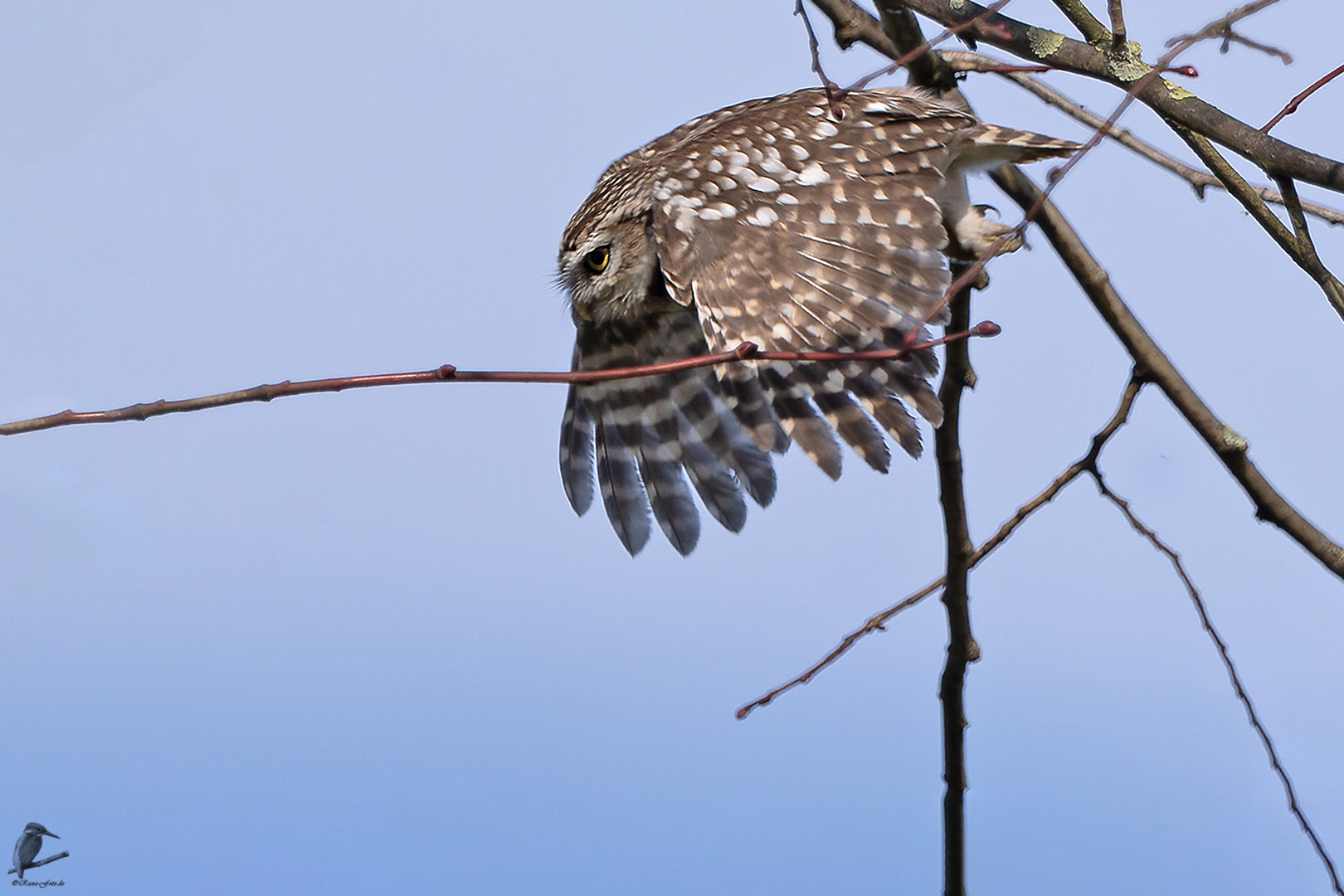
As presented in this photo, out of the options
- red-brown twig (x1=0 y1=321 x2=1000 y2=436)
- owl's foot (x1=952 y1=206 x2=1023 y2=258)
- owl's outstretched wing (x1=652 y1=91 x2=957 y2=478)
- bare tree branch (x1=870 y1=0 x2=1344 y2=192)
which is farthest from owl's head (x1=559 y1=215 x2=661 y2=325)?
red-brown twig (x1=0 y1=321 x2=1000 y2=436)

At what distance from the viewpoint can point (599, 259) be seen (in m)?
2.24

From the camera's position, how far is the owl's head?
2.19m

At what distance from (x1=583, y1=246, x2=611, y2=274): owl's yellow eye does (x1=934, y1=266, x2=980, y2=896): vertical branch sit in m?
0.61

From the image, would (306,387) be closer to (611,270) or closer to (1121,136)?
(611,270)

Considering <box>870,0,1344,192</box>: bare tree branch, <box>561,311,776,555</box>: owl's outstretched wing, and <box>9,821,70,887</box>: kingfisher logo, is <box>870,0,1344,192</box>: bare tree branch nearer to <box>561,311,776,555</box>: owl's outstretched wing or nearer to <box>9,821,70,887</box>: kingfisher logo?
<box>561,311,776,555</box>: owl's outstretched wing

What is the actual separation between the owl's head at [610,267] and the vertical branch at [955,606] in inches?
21.9

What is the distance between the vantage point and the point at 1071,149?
6.38ft

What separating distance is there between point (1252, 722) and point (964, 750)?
49 centimetres

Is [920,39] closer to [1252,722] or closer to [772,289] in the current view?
[772,289]

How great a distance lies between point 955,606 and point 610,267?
0.85m

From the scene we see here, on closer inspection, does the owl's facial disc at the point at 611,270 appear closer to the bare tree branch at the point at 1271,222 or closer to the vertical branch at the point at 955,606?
the vertical branch at the point at 955,606

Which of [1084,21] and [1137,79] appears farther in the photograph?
[1084,21]

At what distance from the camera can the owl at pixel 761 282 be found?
69.3 inches

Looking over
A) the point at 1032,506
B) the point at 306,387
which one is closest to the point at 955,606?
the point at 1032,506
